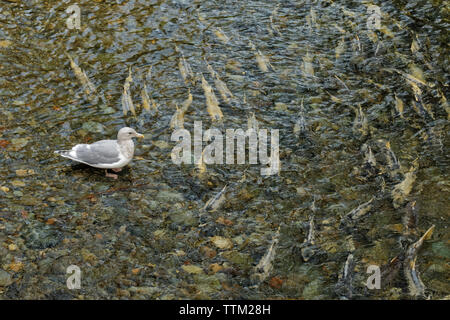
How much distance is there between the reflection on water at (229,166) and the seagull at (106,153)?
0.40 m

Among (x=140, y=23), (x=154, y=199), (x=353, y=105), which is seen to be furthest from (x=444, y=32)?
(x=154, y=199)

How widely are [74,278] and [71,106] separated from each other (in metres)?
4.81

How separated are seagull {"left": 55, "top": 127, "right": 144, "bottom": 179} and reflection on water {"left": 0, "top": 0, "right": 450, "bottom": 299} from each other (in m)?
0.40

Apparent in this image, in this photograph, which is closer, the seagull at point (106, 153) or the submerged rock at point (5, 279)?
the submerged rock at point (5, 279)

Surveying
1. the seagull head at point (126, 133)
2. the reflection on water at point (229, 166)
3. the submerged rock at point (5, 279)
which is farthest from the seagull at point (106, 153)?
the submerged rock at point (5, 279)

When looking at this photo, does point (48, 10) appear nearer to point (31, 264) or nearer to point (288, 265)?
point (31, 264)

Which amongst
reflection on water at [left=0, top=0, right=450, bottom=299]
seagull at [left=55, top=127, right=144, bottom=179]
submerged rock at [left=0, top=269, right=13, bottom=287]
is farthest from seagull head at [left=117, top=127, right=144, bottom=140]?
submerged rock at [left=0, top=269, right=13, bottom=287]

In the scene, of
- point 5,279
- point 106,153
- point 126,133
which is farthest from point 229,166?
point 5,279

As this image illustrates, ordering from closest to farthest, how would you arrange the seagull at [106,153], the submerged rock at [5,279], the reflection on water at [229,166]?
1. the submerged rock at [5,279]
2. the reflection on water at [229,166]
3. the seagull at [106,153]

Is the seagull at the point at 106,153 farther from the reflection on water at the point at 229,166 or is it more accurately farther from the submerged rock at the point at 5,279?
the submerged rock at the point at 5,279

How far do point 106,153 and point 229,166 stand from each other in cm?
237

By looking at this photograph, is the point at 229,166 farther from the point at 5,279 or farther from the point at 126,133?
the point at 5,279

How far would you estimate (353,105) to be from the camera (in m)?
11.7

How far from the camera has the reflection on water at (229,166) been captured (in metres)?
8.13
